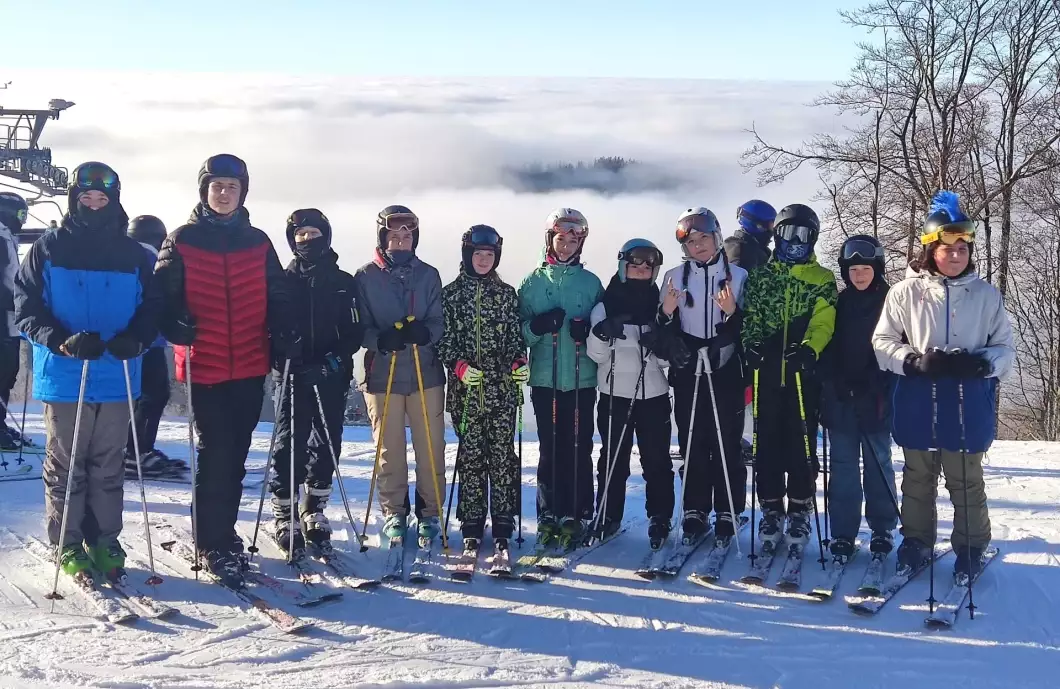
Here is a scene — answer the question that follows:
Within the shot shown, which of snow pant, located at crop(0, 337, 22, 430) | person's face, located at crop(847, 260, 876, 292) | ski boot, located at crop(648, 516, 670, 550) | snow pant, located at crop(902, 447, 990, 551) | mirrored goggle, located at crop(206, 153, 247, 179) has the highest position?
A: mirrored goggle, located at crop(206, 153, 247, 179)

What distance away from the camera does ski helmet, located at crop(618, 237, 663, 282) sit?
507 cm

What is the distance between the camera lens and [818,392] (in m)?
4.92

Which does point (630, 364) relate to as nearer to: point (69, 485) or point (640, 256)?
point (640, 256)

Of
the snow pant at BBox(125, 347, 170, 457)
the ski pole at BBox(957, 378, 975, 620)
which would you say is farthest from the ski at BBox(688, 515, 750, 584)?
the snow pant at BBox(125, 347, 170, 457)

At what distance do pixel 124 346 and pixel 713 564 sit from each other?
10.9ft

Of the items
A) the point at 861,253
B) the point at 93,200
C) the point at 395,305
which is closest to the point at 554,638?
the point at 395,305

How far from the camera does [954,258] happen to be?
14.4ft

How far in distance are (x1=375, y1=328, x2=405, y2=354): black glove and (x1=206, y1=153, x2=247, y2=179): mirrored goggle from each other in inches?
44.3

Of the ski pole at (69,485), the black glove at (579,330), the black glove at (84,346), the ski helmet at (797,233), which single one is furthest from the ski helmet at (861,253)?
the ski pole at (69,485)

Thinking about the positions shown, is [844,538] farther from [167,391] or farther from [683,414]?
[167,391]

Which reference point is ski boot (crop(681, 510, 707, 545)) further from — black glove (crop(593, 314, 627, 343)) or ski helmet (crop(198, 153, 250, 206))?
ski helmet (crop(198, 153, 250, 206))

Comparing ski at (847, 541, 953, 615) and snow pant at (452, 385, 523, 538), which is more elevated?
snow pant at (452, 385, 523, 538)

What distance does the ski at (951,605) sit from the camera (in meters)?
4.10

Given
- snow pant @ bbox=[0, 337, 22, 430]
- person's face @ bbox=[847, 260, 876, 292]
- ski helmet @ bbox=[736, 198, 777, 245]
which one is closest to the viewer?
person's face @ bbox=[847, 260, 876, 292]
